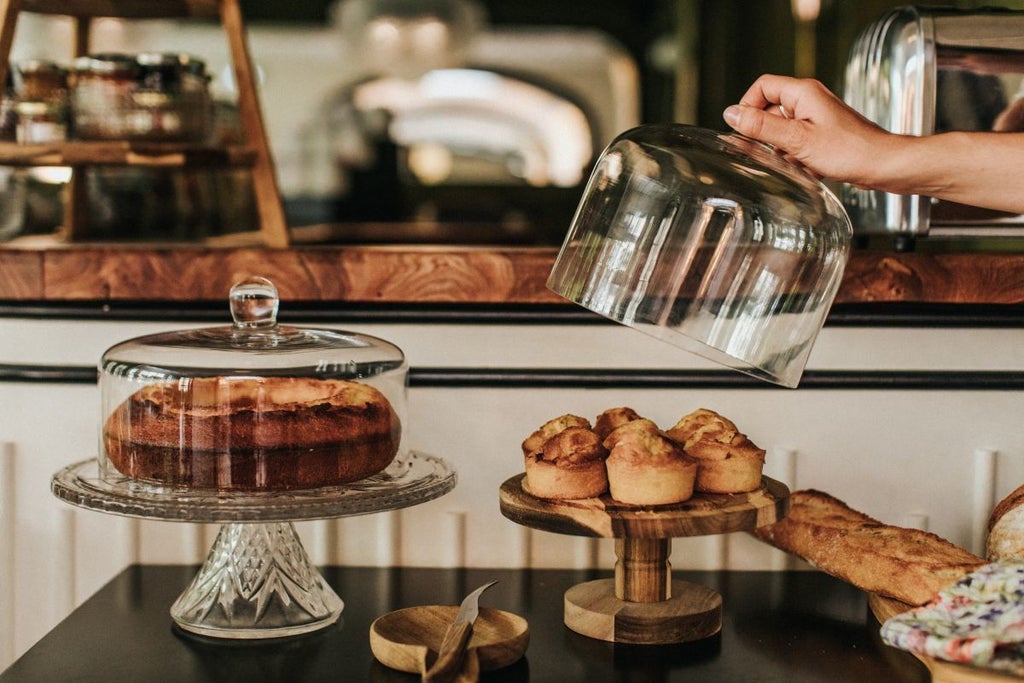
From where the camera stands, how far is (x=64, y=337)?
4.73ft

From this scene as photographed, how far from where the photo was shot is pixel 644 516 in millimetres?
1020

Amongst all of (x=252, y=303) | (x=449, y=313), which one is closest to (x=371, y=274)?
(x=449, y=313)

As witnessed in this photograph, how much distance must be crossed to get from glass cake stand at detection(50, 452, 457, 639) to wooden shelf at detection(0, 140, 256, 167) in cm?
41

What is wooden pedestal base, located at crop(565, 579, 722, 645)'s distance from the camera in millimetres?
1104

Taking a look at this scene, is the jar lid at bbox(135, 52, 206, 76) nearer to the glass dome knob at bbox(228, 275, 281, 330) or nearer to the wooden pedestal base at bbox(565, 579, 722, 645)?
the glass dome knob at bbox(228, 275, 281, 330)

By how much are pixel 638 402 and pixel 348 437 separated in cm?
48

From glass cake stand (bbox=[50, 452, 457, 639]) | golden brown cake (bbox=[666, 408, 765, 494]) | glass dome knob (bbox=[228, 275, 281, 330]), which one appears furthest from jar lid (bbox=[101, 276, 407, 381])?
golden brown cake (bbox=[666, 408, 765, 494])

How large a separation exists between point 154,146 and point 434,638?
739mm

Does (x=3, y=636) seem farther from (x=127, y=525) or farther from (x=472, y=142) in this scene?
(x=472, y=142)

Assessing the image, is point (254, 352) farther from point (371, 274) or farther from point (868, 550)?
point (868, 550)

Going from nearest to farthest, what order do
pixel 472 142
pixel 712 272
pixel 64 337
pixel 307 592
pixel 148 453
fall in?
pixel 712 272 < pixel 148 453 < pixel 307 592 < pixel 64 337 < pixel 472 142

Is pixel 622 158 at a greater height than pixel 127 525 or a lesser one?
greater

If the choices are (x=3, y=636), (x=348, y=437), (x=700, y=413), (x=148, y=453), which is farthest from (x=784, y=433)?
(x=3, y=636)

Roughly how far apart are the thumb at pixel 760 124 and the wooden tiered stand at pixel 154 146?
27.9 inches
